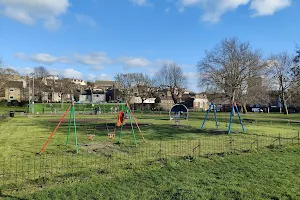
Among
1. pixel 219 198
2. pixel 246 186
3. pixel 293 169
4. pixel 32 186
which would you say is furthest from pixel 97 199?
pixel 293 169

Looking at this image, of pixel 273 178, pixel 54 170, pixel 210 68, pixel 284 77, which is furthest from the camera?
pixel 284 77

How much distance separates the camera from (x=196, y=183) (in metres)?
7.42

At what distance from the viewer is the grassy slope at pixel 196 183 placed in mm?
6465

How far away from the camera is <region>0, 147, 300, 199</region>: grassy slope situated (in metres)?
6.46

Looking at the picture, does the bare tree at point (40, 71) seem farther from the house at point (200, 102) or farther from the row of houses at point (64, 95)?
the house at point (200, 102)

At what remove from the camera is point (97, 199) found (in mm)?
6160

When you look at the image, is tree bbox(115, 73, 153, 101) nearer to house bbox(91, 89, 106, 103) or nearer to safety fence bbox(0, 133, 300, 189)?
house bbox(91, 89, 106, 103)

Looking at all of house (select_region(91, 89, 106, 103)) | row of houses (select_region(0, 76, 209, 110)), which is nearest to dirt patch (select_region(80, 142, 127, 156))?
row of houses (select_region(0, 76, 209, 110))

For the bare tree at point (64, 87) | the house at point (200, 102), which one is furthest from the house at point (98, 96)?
the house at point (200, 102)

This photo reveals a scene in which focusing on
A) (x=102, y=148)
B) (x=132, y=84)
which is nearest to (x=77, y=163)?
(x=102, y=148)

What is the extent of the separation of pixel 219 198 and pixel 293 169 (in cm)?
435

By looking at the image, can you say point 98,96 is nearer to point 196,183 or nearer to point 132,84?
point 132,84

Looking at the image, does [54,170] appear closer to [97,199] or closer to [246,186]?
[97,199]

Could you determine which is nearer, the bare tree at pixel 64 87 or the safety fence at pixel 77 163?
the safety fence at pixel 77 163
